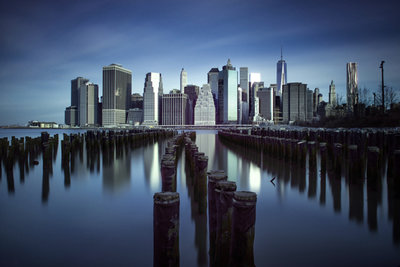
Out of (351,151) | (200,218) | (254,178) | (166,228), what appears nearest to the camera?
(166,228)

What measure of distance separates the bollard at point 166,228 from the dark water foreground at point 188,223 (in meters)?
1.21

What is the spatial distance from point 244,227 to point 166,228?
0.93 metres

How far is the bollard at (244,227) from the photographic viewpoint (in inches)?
122

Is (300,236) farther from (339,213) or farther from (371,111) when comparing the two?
(371,111)

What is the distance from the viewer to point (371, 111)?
42688mm

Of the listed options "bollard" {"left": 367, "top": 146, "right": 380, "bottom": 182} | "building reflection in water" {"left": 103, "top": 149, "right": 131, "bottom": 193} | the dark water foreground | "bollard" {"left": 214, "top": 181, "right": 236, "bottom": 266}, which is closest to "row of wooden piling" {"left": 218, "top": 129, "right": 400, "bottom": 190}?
"bollard" {"left": 367, "top": 146, "right": 380, "bottom": 182}

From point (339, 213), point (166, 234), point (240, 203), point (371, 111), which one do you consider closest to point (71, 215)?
point (166, 234)

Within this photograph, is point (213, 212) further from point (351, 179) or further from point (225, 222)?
point (351, 179)

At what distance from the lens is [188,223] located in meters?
5.86

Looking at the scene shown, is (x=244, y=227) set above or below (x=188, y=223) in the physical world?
above

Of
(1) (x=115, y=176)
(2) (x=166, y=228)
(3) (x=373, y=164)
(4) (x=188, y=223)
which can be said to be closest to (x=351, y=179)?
(3) (x=373, y=164)

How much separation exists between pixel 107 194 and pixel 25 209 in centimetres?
222

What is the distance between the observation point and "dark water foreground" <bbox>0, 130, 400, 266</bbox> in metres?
4.41

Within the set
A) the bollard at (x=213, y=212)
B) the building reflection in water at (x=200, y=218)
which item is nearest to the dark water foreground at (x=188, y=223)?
the building reflection in water at (x=200, y=218)
